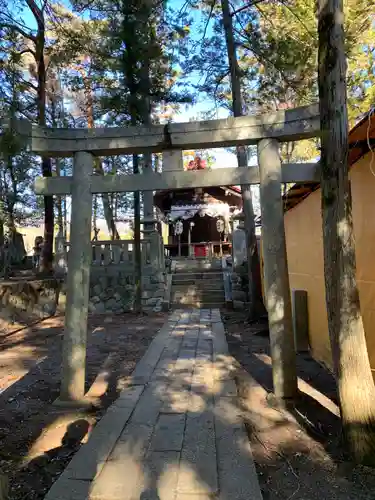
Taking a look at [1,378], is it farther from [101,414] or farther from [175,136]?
[175,136]

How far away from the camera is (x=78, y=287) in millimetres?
4348

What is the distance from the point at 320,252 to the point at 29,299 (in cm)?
790

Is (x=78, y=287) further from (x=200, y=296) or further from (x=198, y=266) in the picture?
(x=198, y=266)

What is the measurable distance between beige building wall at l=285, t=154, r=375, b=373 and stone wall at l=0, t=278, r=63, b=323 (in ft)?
22.1

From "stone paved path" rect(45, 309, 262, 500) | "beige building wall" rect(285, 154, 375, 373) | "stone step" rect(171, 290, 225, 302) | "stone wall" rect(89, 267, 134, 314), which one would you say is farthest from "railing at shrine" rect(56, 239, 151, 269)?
"stone paved path" rect(45, 309, 262, 500)

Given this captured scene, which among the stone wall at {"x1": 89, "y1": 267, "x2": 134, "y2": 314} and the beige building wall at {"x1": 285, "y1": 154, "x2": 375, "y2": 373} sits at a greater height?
the beige building wall at {"x1": 285, "y1": 154, "x2": 375, "y2": 373}

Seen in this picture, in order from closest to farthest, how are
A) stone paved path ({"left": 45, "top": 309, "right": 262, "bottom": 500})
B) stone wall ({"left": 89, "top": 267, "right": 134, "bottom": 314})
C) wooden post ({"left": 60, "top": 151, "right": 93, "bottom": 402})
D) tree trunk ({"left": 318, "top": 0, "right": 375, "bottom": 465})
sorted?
1. stone paved path ({"left": 45, "top": 309, "right": 262, "bottom": 500})
2. tree trunk ({"left": 318, "top": 0, "right": 375, "bottom": 465})
3. wooden post ({"left": 60, "top": 151, "right": 93, "bottom": 402})
4. stone wall ({"left": 89, "top": 267, "right": 134, "bottom": 314})

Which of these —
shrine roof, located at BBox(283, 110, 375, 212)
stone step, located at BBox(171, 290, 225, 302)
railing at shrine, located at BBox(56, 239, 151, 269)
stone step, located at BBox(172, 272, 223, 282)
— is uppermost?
shrine roof, located at BBox(283, 110, 375, 212)

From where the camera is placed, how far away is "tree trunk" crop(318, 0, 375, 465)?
2.89 meters

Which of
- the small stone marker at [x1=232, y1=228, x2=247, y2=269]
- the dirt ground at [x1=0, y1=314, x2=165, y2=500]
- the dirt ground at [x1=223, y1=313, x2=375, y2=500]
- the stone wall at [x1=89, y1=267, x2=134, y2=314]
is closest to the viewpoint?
the dirt ground at [x1=223, y1=313, x2=375, y2=500]

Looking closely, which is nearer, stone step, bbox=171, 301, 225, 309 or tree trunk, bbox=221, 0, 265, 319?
tree trunk, bbox=221, 0, 265, 319

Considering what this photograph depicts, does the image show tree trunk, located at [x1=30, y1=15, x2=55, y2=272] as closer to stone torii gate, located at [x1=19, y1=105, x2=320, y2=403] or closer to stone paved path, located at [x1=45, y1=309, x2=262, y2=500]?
stone torii gate, located at [x1=19, y1=105, x2=320, y2=403]

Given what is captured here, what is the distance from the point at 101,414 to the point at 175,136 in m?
3.07

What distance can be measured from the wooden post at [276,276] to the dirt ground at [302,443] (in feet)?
1.07
